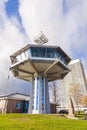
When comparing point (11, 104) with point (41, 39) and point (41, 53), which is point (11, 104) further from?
point (41, 39)

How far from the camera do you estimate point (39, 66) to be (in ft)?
129

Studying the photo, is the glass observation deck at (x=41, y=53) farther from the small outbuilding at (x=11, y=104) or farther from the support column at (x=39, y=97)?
the small outbuilding at (x=11, y=104)

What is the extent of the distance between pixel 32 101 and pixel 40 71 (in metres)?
7.25

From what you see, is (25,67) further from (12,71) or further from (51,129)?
(51,129)

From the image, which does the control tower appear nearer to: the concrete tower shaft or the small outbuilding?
the concrete tower shaft

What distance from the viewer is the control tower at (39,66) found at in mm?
37781

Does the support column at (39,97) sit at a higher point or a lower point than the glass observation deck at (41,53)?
lower

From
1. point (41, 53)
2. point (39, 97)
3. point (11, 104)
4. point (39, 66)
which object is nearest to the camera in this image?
point (41, 53)

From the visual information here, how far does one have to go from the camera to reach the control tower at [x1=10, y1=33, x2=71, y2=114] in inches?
1487

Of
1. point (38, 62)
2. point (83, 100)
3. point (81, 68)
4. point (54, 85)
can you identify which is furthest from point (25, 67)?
point (81, 68)

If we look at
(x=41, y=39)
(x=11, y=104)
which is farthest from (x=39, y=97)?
(x=41, y=39)

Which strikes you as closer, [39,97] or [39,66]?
[39,66]

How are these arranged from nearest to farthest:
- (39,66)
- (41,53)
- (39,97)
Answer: (41,53), (39,66), (39,97)

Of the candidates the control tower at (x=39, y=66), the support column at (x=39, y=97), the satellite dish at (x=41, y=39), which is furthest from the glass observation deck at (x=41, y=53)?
the support column at (x=39, y=97)
